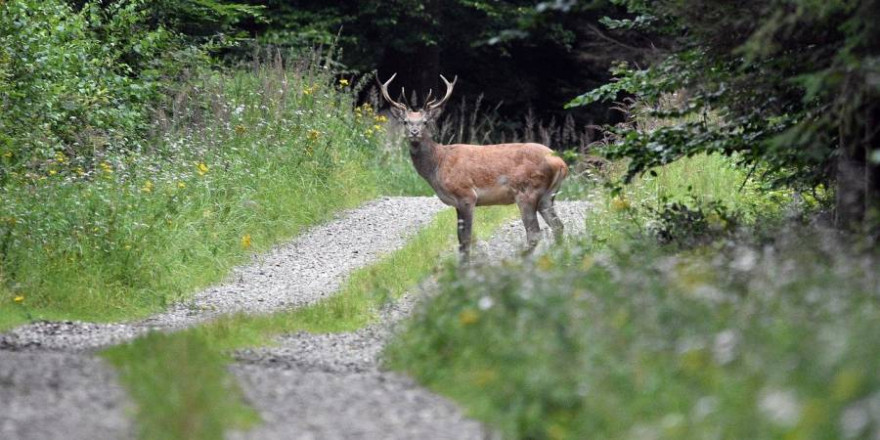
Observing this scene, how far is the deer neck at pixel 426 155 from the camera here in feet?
49.1

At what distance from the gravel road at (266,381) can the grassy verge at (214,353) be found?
118 millimetres

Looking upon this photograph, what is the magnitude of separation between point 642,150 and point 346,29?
17760 millimetres

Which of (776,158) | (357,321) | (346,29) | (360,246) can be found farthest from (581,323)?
(346,29)

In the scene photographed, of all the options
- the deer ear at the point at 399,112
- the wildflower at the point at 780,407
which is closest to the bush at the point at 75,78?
the deer ear at the point at 399,112

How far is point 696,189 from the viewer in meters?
16.0

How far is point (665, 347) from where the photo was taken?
19.5 feet

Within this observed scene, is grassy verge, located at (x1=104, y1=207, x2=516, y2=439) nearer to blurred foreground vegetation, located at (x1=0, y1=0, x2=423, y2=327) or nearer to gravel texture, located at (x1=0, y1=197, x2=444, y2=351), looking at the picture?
gravel texture, located at (x1=0, y1=197, x2=444, y2=351)

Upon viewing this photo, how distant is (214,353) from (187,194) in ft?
22.9

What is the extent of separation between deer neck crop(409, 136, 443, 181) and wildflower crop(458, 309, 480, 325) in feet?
25.0

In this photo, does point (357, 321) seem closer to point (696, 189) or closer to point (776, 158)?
point (776, 158)

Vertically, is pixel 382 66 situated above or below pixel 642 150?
below

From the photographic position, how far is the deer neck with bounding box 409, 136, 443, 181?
14969mm

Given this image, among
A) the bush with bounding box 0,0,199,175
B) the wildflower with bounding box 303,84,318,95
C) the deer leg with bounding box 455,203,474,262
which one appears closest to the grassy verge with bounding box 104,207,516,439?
the deer leg with bounding box 455,203,474,262

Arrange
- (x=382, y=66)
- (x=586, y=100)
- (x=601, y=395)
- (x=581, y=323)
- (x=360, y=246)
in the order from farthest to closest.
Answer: (x=382, y=66) → (x=360, y=246) → (x=586, y=100) → (x=581, y=323) → (x=601, y=395)
